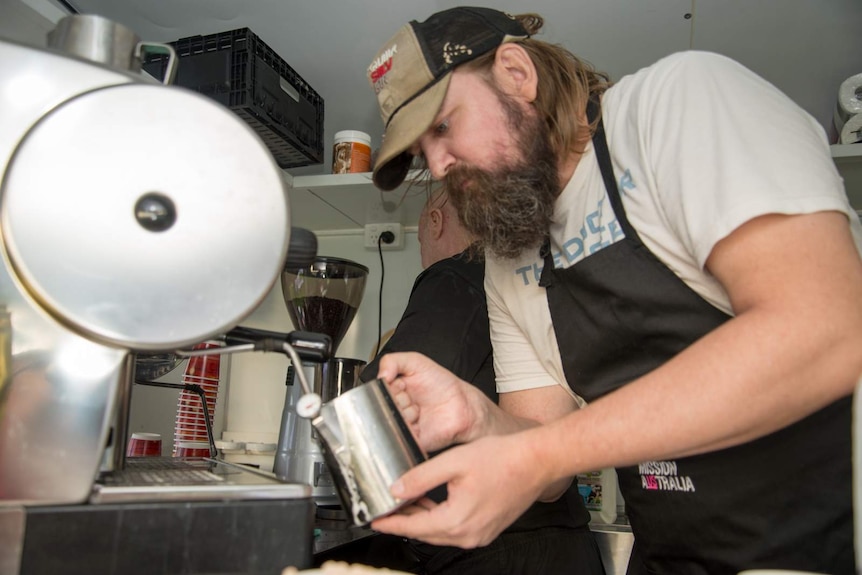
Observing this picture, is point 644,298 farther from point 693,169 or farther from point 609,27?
point 609,27

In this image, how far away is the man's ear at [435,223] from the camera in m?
1.65

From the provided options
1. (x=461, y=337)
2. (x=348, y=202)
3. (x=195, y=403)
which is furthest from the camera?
(x=348, y=202)

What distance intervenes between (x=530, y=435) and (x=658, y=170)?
36 cm

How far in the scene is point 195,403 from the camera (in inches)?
60.8

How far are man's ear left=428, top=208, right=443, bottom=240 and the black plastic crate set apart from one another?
383mm

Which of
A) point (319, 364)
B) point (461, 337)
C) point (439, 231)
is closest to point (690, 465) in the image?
point (461, 337)

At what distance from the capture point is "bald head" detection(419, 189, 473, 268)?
1.60m

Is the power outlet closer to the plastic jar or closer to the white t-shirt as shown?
the plastic jar

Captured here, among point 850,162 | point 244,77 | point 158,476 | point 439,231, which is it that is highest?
point 244,77

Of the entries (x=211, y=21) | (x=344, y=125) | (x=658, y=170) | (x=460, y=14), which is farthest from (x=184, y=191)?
(x=344, y=125)

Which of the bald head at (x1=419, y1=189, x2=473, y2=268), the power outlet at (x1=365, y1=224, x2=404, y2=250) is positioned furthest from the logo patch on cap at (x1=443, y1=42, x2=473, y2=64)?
the power outlet at (x1=365, y1=224, x2=404, y2=250)

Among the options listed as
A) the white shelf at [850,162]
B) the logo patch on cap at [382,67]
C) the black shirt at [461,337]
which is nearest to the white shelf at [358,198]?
the white shelf at [850,162]

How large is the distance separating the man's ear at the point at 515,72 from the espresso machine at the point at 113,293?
561 millimetres

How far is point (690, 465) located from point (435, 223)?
970mm
